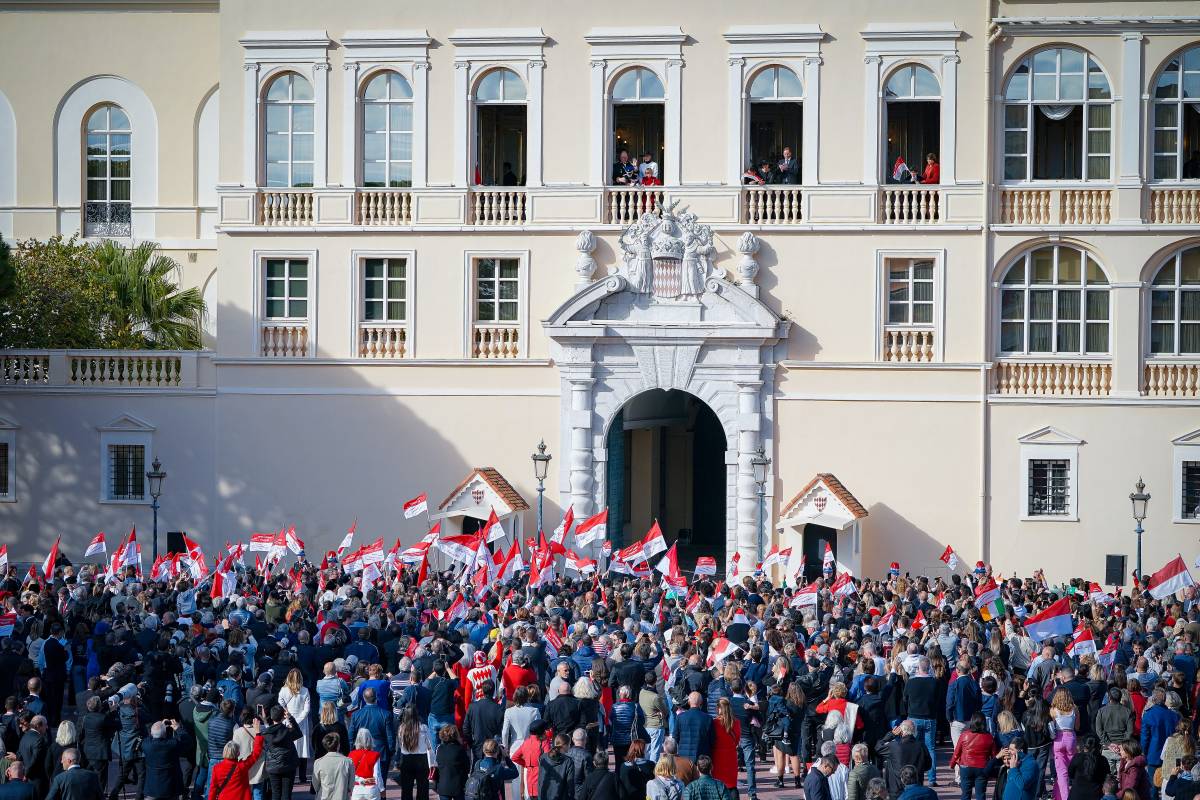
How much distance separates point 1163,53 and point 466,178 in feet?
48.6

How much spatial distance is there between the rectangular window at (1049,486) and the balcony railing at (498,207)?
1213 cm

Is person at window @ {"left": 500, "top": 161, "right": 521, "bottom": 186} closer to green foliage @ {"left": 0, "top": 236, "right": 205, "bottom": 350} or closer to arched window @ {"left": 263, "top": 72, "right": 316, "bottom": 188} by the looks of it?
arched window @ {"left": 263, "top": 72, "right": 316, "bottom": 188}

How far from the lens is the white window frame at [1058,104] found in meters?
35.2

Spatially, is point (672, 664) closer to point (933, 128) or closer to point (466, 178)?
point (466, 178)

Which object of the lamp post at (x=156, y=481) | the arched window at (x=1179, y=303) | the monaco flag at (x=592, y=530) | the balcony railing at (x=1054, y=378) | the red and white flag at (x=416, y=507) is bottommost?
the monaco flag at (x=592, y=530)

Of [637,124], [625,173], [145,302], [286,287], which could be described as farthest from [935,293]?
[145,302]

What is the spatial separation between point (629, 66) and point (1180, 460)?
14.2 metres

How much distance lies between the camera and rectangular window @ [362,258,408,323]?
121 feet

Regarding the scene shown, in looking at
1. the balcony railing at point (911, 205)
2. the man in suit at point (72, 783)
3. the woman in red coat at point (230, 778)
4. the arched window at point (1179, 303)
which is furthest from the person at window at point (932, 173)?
the man in suit at point (72, 783)

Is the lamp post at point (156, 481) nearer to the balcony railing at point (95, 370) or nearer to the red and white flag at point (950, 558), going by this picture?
the balcony railing at point (95, 370)

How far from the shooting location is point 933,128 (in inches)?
1516

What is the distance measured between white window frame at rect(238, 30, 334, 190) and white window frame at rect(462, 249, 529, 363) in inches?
145

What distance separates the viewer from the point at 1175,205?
35.1m

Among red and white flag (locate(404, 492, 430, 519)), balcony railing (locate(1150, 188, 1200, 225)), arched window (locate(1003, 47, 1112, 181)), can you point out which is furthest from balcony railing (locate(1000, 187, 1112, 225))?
red and white flag (locate(404, 492, 430, 519))
